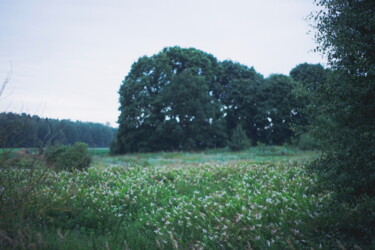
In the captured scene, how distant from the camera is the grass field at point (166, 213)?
4.28 m

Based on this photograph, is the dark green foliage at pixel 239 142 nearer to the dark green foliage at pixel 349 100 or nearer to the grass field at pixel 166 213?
the grass field at pixel 166 213

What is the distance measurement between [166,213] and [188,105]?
78.1ft

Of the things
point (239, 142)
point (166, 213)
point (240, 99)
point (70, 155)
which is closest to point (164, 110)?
point (239, 142)

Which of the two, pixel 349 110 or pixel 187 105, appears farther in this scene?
pixel 187 105

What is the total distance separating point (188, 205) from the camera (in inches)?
294

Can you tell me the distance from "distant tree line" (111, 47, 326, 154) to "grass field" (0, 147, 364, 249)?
19.5 metres

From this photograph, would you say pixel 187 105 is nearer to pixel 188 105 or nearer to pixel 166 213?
pixel 188 105

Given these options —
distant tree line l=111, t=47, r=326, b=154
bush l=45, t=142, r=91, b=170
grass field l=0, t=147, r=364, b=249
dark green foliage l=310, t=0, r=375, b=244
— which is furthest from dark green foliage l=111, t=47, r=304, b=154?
dark green foliage l=310, t=0, r=375, b=244

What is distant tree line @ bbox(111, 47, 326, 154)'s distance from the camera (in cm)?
3062

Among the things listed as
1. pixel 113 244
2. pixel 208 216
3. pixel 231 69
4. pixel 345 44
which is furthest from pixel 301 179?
pixel 231 69

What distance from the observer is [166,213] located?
7387mm

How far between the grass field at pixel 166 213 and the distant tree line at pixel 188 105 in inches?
766

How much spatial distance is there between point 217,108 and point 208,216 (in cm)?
2725

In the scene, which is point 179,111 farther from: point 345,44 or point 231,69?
point 345,44
